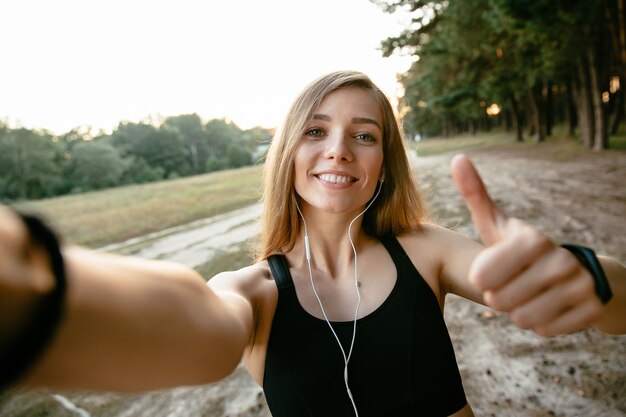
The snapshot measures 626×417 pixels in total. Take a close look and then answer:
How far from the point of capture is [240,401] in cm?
307

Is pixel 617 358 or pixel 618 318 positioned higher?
pixel 618 318

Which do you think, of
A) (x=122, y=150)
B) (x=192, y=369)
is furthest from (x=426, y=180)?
(x=122, y=150)

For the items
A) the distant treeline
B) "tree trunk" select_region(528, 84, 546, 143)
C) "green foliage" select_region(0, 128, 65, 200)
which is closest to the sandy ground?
the distant treeline

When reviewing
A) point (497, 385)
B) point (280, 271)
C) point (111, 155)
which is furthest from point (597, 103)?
point (111, 155)

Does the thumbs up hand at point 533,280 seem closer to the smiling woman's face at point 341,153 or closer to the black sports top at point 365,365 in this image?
the black sports top at point 365,365

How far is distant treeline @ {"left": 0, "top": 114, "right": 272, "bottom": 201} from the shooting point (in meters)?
37.2

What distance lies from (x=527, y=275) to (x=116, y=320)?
838 mm

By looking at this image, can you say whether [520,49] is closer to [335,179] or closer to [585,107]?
[585,107]

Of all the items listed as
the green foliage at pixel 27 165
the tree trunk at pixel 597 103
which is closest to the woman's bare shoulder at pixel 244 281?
the tree trunk at pixel 597 103

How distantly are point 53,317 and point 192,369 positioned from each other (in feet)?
1.20

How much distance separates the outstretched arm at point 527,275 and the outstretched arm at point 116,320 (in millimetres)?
629

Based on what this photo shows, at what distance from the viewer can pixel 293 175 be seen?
1887 mm

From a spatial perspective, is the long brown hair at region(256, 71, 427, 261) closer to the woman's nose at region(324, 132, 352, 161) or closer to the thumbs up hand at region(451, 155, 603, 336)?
the woman's nose at region(324, 132, 352, 161)

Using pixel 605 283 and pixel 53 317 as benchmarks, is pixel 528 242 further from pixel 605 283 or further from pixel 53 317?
pixel 53 317
